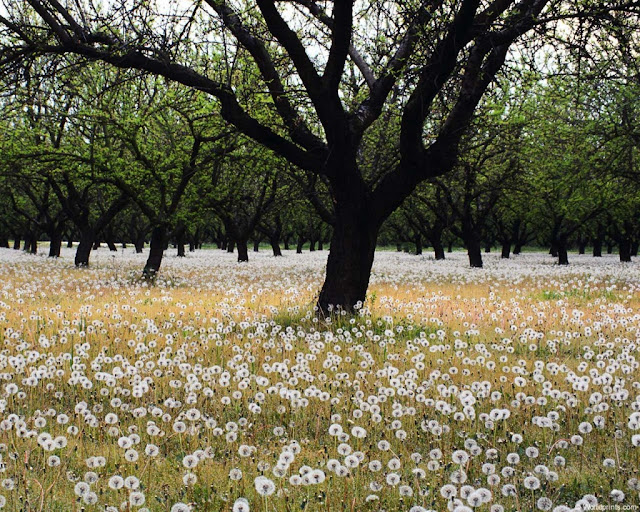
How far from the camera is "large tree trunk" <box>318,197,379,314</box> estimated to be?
9.83m

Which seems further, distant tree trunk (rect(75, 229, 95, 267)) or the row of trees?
distant tree trunk (rect(75, 229, 95, 267))

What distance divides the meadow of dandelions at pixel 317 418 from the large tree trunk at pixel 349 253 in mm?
464

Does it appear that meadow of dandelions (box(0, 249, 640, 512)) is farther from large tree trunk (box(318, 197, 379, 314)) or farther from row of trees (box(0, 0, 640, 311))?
row of trees (box(0, 0, 640, 311))

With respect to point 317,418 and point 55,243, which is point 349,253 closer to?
point 317,418

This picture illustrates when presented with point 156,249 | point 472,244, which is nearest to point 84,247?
point 156,249

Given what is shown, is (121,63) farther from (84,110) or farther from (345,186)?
(84,110)

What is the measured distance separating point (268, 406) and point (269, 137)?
5.66 m

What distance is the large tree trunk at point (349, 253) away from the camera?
983 cm

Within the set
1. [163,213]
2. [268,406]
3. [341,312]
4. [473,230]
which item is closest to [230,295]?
[341,312]

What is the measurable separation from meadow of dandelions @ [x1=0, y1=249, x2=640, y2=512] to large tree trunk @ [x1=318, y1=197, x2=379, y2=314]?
46cm

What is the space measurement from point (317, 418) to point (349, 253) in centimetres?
554

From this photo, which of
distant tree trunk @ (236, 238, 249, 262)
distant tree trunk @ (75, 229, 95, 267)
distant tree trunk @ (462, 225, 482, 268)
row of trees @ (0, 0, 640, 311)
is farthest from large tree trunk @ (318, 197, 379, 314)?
distant tree trunk @ (236, 238, 249, 262)

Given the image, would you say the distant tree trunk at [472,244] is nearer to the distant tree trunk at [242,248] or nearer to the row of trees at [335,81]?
the row of trees at [335,81]

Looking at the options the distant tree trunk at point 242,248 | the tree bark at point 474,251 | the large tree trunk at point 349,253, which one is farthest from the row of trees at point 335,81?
the distant tree trunk at point 242,248
